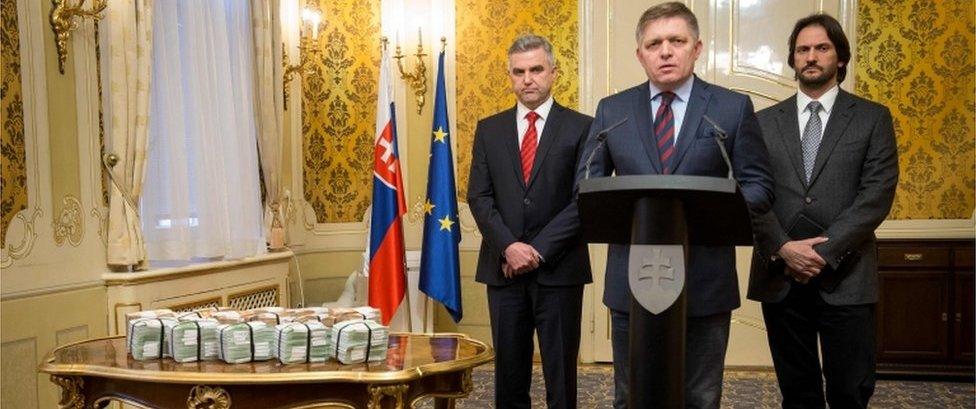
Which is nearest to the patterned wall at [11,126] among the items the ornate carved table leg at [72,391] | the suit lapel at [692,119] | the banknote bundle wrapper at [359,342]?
the ornate carved table leg at [72,391]

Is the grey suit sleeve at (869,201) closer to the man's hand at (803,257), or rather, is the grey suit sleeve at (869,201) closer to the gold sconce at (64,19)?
the man's hand at (803,257)

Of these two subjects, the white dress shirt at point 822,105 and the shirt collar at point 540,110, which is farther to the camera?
the shirt collar at point 540,110

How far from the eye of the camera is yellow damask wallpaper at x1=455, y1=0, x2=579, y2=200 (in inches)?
196

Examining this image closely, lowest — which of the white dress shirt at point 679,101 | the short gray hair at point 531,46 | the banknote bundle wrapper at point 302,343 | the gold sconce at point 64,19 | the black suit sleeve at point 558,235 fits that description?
the banknote bundle wrapper at point 302,343

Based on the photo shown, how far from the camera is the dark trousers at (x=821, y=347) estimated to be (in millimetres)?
2369

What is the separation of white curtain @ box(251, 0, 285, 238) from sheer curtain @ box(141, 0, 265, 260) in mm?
44

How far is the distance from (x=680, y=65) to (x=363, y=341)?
0.99 m

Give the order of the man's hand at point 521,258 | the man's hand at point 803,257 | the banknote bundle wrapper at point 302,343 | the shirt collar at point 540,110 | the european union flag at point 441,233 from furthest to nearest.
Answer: the european union flag at point 441,233, the shirt collar at point 540,110, the man's hand at point 521,258, the man's hand at point 803,257, the banknote bundle wrapper at point 302,343

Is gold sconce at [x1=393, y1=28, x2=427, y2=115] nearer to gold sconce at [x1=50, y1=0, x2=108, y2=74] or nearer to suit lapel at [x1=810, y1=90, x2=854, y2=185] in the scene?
gold sconce at [x1=50, y1=0, x2=108, y2=74]

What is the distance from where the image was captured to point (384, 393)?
6.28 ft

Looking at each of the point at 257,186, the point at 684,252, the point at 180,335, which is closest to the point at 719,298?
the point at 684,252

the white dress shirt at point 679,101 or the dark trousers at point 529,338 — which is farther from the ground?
the white dress shirt at point 679,101

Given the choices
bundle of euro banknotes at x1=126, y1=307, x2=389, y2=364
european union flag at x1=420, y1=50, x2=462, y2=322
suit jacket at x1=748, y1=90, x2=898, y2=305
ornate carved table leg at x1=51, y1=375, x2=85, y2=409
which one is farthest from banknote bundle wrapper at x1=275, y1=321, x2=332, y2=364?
european union flag at x1=420, y1=50, x2=462, y2=322

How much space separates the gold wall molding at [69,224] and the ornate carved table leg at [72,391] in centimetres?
113
